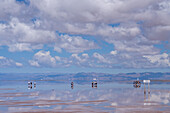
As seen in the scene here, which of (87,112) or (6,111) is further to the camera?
(6,111)

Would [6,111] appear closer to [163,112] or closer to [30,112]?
[30,112]

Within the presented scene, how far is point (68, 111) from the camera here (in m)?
35.9

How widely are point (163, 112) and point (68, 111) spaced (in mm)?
12621

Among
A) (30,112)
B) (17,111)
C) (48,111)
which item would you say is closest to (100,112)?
(48,111)

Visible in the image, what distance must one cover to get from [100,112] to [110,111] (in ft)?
5.30

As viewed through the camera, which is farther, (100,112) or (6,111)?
(6,111)

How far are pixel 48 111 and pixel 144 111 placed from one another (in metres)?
13.0

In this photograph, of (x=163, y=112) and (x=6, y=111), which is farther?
(x=6, y=111)

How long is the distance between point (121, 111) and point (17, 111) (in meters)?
14.5

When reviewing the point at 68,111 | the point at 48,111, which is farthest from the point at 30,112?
the point at 68,111

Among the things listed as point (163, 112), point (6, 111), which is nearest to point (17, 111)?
point (6, 111)

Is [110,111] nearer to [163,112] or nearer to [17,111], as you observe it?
[163,112]

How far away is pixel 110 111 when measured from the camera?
116 feet

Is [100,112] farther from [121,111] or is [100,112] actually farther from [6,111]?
[6,111]
